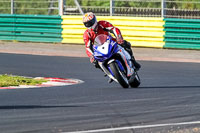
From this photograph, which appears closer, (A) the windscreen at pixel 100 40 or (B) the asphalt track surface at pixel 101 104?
(B) the asphalt track surface at pixel 101 104

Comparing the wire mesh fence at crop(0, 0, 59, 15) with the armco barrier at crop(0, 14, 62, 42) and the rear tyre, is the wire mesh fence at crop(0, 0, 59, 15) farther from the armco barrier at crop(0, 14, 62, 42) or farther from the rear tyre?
the rear tyre

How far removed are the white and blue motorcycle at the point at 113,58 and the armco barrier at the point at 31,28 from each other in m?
11.3

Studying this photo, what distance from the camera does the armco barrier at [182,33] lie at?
19844mm

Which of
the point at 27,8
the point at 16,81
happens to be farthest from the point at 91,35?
the point at 27,8

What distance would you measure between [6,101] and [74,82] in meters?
3.61

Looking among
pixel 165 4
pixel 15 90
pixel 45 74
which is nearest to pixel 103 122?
pixel 15 90

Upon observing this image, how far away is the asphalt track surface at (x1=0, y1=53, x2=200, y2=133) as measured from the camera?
7371 mm

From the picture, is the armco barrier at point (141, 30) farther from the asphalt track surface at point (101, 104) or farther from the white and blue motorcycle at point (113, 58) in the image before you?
the white and blue motorcycle at point (113, 58)

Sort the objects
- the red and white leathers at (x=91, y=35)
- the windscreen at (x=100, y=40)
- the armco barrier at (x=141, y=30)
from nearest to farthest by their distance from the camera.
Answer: the windscreen at (x=100, y=40) → the red and white leathers at (x=91, y=35) → the armco barrier at (x=141, y=30)

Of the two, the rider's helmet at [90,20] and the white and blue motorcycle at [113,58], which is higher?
the rider's helmet at [90,20]

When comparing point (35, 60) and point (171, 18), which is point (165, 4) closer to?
point (171, 18)

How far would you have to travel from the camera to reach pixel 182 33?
66.1ft

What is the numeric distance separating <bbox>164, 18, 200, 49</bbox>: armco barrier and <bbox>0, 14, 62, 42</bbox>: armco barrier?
4.59m

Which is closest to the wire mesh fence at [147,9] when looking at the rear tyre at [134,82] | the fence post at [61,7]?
the fence post at [61,7]
